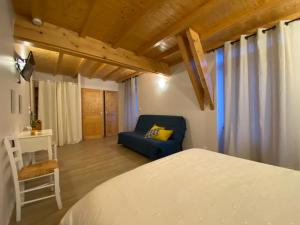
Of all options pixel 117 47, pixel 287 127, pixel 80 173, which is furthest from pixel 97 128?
pixel 287 127

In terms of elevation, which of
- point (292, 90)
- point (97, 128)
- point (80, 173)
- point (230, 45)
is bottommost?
point (80, 173)

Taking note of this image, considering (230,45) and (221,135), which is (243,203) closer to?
(221,135)

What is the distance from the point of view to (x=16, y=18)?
1979 millimetres

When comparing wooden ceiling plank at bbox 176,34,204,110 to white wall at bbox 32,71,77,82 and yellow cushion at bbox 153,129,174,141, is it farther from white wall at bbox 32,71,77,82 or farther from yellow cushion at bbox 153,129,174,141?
white wall at bbox 32,71,77,82

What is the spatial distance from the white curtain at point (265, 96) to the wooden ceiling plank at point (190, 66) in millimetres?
527

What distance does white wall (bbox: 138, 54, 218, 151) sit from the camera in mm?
→ 3098

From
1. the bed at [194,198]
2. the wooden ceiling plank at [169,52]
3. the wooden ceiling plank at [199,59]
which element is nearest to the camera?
the bed at [194,198]

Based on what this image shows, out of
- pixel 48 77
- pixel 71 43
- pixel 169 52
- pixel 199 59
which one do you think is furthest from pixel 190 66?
pixel 48 77

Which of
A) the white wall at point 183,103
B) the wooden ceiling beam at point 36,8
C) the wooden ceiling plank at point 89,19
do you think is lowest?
the white wall at point 183,103

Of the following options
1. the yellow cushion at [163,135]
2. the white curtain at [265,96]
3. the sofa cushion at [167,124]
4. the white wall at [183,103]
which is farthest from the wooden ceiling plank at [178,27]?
the yellow cushion at [163,135]

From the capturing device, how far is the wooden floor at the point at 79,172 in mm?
1661

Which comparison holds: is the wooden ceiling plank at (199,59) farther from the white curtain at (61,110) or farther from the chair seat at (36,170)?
the white curtain at (61,110)

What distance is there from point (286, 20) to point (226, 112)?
1.52 metres

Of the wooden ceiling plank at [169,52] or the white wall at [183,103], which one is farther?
the white wall at [183,103]
